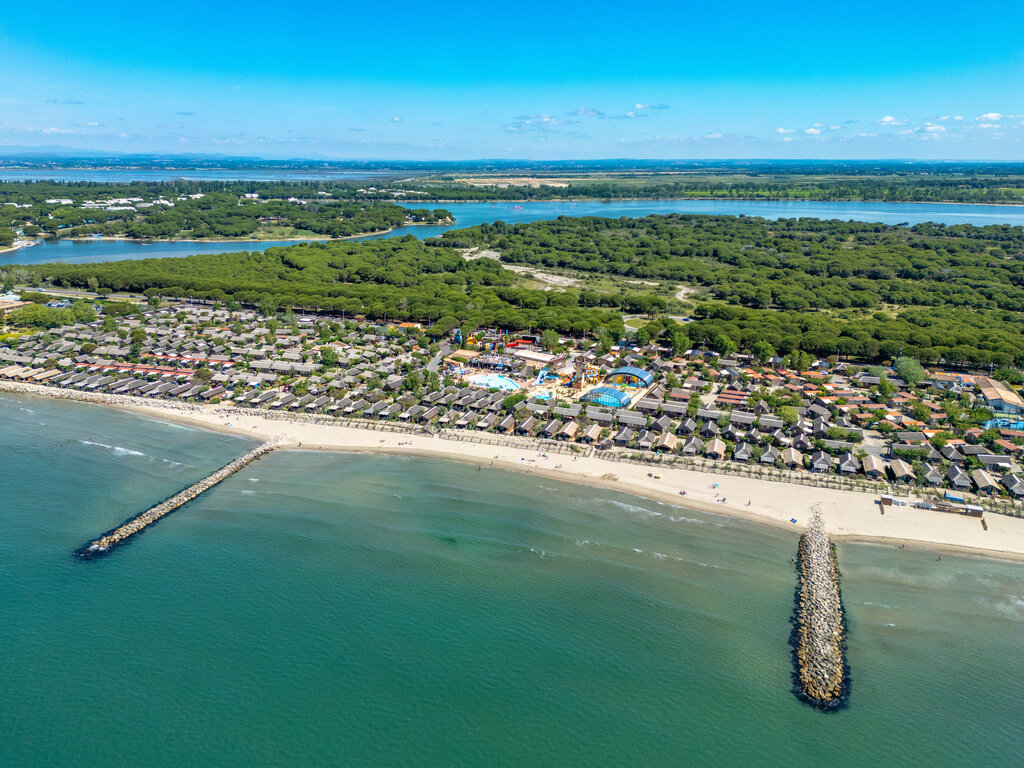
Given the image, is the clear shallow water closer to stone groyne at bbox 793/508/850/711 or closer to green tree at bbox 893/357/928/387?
stone groyne at bbox 793/508/850/711

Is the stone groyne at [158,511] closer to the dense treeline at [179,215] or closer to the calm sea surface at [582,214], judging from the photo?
the calm sea surface at [582,214]

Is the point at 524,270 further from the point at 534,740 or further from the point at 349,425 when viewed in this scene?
the point at 534,740

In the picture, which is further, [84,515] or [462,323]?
[462,323]

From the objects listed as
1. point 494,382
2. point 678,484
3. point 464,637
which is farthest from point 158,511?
point 678,484

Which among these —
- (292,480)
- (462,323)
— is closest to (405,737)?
(292,480)

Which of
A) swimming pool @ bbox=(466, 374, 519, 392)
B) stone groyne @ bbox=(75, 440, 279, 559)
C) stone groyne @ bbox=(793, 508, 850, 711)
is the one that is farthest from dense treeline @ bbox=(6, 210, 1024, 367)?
stone groyne @ bbox=(793, 508, 850, 711)

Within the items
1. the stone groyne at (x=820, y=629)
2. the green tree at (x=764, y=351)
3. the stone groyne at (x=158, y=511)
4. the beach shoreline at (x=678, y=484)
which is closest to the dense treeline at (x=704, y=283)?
the green tree at (x=764, y=351)

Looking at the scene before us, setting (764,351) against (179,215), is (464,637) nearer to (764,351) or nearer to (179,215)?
(764,351)
